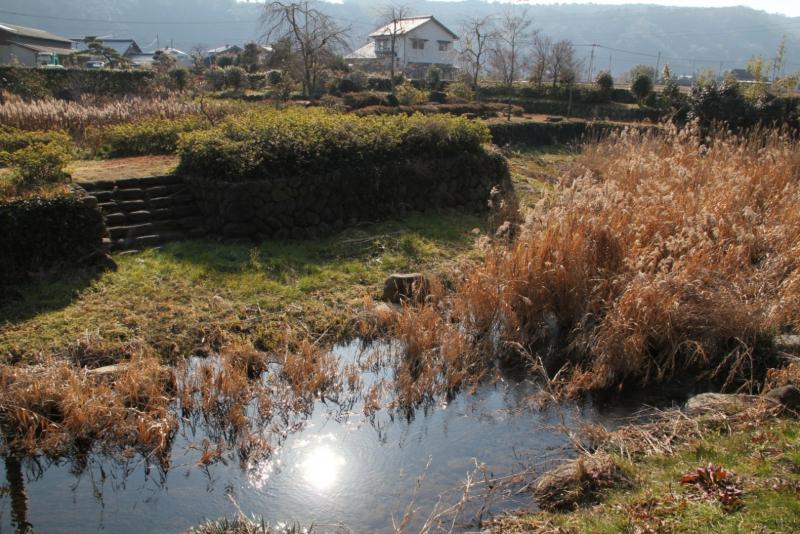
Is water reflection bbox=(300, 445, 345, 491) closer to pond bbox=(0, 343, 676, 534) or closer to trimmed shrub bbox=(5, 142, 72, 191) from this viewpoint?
pond bbox=(0, 343, 676, 534)

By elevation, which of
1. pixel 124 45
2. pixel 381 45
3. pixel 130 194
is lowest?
pixel 130 194

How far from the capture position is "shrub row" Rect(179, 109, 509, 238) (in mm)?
9867

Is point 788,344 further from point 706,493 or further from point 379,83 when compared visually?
point 379,83

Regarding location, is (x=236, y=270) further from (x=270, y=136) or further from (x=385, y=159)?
(x=385, y=159)

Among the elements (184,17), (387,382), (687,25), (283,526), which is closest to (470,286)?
(387,382)

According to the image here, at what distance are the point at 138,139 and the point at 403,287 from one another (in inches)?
299

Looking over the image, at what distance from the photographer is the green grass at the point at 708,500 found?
12.3ft

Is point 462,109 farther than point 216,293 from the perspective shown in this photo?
Yes

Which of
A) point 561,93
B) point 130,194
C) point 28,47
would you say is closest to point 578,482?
point 130,194

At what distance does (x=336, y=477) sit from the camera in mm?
5094

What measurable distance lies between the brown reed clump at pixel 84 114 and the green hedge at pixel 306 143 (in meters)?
4.82

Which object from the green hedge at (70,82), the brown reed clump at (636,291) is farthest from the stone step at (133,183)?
the green hedge at (70,82)

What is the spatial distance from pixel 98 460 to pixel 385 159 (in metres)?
7.59

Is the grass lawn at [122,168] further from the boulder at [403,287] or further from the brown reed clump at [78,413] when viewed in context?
the brown reed clump at [78,413]
